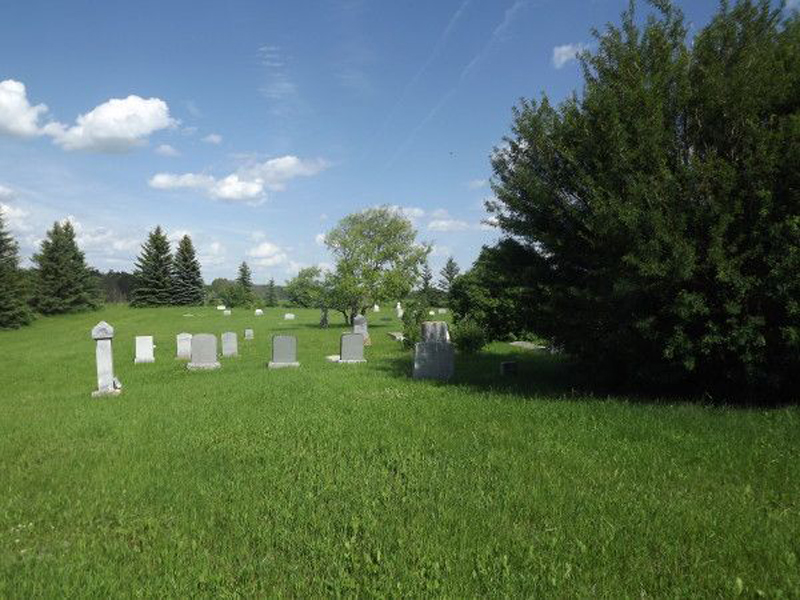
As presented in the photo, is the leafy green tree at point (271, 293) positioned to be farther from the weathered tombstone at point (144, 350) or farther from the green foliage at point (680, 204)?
the green foliage at point (680, 204)

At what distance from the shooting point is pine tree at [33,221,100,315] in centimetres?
5491

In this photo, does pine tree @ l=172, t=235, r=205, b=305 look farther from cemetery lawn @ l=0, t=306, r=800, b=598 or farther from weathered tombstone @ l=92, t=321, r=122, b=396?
cemetery lawn @ l=0, t=306, r=800, b=598

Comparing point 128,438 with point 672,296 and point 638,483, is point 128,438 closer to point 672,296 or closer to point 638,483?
point 638,483

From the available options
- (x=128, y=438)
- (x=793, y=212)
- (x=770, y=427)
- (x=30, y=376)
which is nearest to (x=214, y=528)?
(x=128, y=438)

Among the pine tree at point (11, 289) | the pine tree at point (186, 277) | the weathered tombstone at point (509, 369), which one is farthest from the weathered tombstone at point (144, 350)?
the pine tree at point (186, 277)

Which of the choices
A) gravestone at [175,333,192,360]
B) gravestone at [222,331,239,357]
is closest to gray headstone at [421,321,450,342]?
gravestone at [222,331,239,357]

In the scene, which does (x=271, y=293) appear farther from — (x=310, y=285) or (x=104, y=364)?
(x=104, y=364)

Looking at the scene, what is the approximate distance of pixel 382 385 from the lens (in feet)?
38.6

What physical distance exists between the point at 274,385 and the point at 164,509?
283 inches

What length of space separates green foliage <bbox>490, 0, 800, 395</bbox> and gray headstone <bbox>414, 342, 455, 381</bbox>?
398 centimetres

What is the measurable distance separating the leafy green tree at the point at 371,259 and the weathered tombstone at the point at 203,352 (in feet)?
57.9

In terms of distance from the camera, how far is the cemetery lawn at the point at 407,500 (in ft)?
12.1

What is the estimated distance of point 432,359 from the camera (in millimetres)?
13406

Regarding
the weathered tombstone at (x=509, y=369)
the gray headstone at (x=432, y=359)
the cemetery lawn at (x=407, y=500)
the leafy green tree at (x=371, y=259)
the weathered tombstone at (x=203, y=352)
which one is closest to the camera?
the cemetery lawn at (x=407, y=500)
